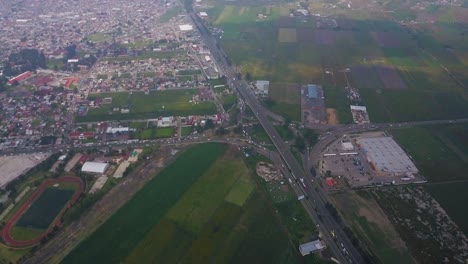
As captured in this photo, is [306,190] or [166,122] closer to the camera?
[306,190]

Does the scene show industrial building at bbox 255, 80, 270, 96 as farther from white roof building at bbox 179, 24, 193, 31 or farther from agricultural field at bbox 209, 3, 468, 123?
white roof building at bbox 179, 24, 193, 31

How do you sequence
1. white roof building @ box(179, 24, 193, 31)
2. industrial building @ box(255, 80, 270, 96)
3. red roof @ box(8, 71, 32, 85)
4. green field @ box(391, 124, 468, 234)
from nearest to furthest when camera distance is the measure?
green field @ box(391, 124, 468, 234) < industrial building @ box(255, 80, 270, 96) < red roof @ box(8, 71, 32, 85) < white roof building @ box(179, 24, 193, 31)

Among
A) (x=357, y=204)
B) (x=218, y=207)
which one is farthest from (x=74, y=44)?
(x=357, y=204)

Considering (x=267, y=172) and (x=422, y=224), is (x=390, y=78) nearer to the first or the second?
(x=422, y=224)

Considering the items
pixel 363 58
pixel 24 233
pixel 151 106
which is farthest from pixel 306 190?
→ pixel 363 58

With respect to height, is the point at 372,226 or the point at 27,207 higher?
the point at 27,207

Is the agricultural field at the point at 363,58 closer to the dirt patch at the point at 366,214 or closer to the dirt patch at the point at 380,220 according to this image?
the dirt patch at the point at 366,214

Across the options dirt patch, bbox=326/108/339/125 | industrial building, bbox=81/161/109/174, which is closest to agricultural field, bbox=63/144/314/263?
industrial building, bbox=81/161/109/174
